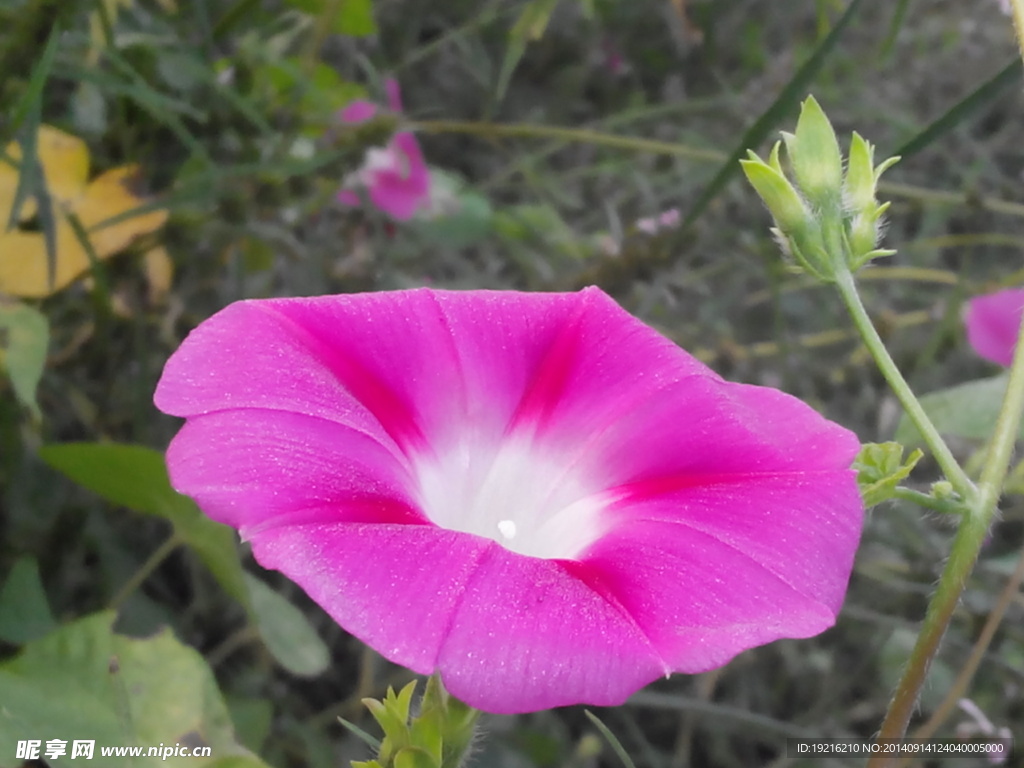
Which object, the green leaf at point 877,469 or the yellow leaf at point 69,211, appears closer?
the green leaf at point 877,469

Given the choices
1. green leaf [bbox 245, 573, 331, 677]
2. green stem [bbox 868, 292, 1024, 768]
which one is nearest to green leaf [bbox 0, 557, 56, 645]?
green leaf [bbox 245, 573, 331, 677]

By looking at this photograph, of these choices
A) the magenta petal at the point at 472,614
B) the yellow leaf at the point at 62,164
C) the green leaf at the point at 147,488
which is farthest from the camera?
the yellow leaf at the point at 62,164

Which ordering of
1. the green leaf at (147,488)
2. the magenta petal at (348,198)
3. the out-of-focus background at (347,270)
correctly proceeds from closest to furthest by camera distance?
the green leaf at (147,488) → the out-of-focus background at (347,270) → the magenta petal at (348,198)

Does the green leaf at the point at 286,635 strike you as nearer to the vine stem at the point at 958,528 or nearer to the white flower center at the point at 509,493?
the white flower center at the point at 509,493

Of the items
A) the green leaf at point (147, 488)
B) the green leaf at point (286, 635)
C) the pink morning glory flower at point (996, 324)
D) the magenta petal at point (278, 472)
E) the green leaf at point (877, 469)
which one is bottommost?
the green leaf at point (286, 635)

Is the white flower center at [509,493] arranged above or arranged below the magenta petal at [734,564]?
below

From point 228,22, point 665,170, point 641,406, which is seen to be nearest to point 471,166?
point 665,170

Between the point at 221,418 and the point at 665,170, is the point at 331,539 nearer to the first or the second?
the point at 221,418

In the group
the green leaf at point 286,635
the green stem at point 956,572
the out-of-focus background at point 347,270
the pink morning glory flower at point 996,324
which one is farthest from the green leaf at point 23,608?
the pink morning glory flower at point 996,324

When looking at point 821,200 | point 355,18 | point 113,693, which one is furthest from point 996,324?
point 113,693
